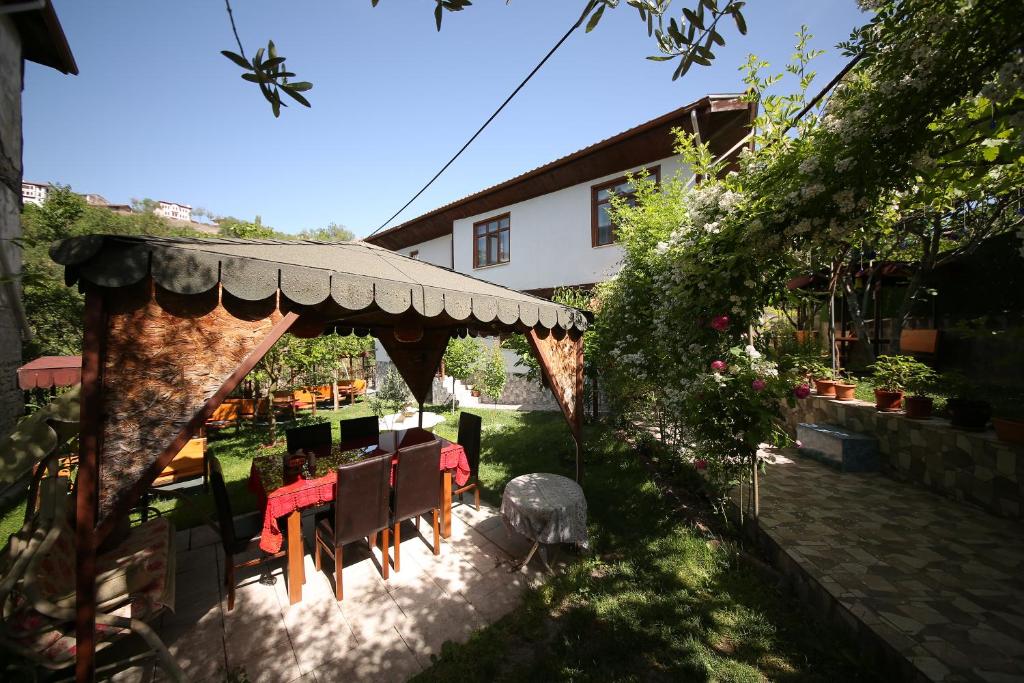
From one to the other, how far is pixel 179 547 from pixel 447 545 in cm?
285

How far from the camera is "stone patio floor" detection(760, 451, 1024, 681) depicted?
2377 millimetres

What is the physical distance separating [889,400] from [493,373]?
862 centimetres

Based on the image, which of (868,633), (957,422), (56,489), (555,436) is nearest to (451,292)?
(56,489)

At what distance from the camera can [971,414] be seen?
14.4 ft

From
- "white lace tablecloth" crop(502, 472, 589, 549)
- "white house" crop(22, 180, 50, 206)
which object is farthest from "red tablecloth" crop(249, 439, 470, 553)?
"white house" crop(22, 180, 50, 206)

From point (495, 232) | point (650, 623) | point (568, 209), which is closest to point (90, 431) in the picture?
point (650, 623)

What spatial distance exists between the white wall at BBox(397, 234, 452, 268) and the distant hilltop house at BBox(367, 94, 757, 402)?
0.19 metres

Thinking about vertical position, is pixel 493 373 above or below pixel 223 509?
above

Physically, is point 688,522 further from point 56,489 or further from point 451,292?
point 56,489

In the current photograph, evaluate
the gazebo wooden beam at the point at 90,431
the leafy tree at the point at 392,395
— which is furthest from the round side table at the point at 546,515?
the leafy tree at the point at 392,395

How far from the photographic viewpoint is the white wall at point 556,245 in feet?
31.3

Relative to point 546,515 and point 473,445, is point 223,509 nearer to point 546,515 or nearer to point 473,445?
point 473,445

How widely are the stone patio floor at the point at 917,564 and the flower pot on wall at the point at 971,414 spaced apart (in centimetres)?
98

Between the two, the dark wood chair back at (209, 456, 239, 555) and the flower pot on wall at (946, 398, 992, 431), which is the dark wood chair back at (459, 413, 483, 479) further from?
the flower pot on wall at (946, 398, 992, 431)
